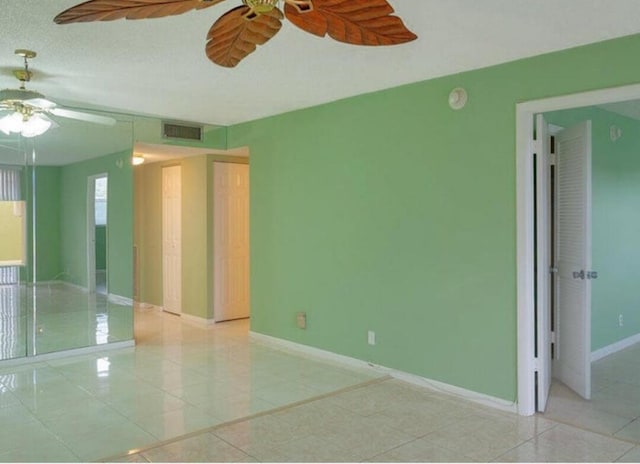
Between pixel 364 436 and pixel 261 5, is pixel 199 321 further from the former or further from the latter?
pixel 261 5

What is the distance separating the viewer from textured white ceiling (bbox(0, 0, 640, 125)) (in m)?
2.70

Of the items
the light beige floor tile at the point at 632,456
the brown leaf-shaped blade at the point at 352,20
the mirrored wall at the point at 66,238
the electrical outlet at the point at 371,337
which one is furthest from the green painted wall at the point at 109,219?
the light beige floor tile at the point at 632,456

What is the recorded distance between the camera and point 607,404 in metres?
3.72

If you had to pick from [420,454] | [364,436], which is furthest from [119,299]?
[420,454]

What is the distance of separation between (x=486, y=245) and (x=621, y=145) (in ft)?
8.77

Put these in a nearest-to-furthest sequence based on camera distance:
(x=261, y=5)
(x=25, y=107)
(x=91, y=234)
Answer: (x=261, y=5) → (x=25, y=107) → (x=91, y=234)

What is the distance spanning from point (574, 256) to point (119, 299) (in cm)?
440

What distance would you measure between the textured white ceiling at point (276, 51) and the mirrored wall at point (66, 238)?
0.62m

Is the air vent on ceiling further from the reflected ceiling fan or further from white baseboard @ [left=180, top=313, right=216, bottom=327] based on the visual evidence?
white baseboard @ [left=180, top=313, right=216, bottom=327]

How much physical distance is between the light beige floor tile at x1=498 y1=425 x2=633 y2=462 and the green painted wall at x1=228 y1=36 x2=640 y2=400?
448 mm

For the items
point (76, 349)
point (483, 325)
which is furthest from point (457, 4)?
point (76, 349)

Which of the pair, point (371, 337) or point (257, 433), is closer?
point (257, 433)

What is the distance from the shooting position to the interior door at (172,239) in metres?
7.09

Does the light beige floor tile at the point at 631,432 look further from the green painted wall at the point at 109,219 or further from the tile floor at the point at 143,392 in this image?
the green painted wall at the point at 109,219
